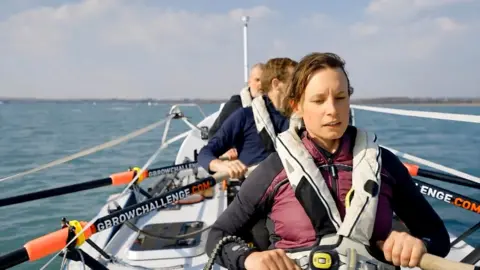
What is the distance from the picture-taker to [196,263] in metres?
3.49

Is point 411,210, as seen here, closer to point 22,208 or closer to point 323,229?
point 323,229

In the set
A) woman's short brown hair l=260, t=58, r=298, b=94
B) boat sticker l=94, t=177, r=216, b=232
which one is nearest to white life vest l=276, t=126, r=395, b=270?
boat sticker l=94, t=177, r=216, b=232

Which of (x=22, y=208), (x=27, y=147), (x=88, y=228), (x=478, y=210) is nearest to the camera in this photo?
(x=88, y=228)

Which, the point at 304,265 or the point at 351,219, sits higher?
the point at 351,219

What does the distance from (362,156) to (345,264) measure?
19.5 inches

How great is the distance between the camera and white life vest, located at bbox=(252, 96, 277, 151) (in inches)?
150

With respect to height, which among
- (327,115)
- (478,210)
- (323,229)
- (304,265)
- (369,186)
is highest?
(327,115)

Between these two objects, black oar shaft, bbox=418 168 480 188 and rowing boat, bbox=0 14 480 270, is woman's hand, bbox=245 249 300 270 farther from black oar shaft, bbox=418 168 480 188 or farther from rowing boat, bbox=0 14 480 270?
black oar shaft, bbox=418 168 480 188

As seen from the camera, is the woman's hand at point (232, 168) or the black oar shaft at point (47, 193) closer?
the woman's hand at point (232, 168)

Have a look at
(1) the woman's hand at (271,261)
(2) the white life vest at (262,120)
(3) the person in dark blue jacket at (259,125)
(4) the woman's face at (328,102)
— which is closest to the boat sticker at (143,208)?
(3) the person in dark blue jacket at (259,125)

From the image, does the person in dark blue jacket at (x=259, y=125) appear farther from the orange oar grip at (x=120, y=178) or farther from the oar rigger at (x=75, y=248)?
the orange oar grip at (x=120, y=178)

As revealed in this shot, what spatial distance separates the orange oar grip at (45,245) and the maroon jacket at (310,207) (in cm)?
121

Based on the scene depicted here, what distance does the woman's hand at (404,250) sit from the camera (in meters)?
1.68

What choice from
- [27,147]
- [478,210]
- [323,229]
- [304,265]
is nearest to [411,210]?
[323,229]
